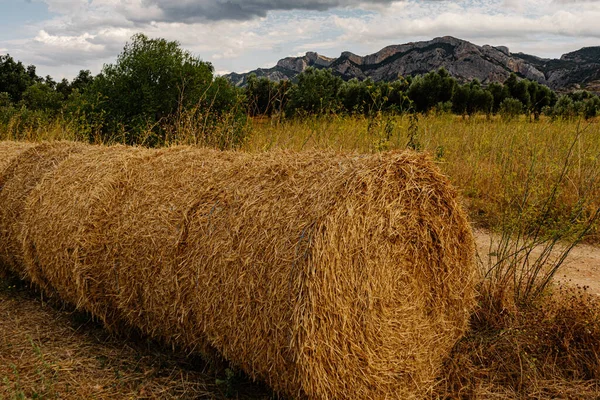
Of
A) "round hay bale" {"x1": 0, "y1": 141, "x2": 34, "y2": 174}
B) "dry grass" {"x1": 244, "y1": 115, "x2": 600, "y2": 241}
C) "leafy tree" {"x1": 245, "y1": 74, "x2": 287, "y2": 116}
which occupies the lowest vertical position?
"dry grass" {"x1": 244, "y1": 115, "x2": 600, "y2": 241}

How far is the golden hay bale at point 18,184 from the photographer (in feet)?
18.3

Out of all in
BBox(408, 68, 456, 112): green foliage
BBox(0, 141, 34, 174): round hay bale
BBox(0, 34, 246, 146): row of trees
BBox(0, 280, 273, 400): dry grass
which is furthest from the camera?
BBox(408, 68, 456, 112): green foliage

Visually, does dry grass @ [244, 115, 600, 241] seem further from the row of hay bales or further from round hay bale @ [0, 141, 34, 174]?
round hay bale @ [0, 141, 34, 174]

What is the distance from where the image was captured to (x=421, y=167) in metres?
3.64

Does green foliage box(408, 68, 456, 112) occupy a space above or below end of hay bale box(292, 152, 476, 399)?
above

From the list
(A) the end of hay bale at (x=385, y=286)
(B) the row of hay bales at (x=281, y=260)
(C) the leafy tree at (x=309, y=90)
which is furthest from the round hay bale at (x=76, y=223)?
(C) the leafy tree at (x=309, y=90)

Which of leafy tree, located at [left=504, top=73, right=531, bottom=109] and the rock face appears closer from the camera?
leafy tree, located at [left=504, top=73, right=531, bottom=109]

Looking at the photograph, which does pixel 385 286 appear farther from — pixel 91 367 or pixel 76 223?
pixel 76 223

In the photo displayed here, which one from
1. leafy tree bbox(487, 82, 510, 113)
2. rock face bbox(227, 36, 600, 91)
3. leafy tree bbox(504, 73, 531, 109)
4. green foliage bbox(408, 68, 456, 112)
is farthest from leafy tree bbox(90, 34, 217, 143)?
rock face bbox(227, 36, 600, 91)

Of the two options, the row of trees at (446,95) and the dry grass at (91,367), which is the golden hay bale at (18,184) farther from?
the row of trees at (446,95)

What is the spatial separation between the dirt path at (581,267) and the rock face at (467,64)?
55181mm

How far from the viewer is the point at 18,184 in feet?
18.9

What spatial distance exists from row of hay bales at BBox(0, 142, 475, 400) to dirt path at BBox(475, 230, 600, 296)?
2.25m

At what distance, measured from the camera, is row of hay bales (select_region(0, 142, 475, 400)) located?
2955mm
